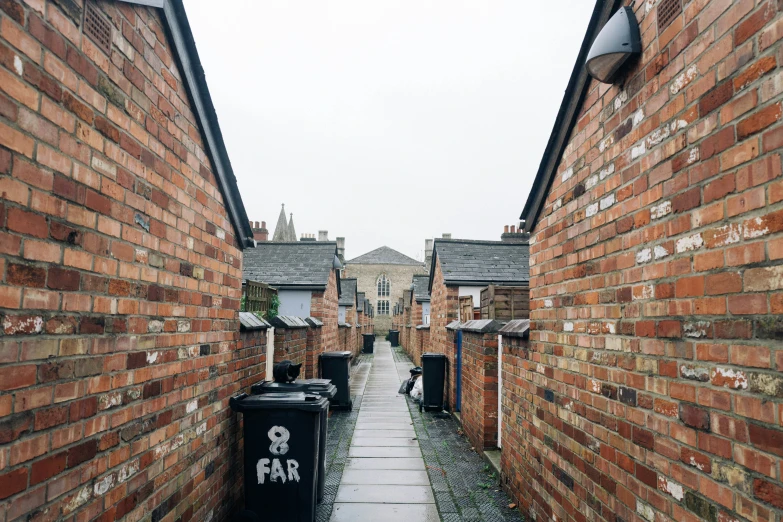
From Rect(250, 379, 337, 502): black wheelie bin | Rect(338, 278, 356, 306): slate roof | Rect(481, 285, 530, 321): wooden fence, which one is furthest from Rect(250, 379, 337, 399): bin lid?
Rect(338, 278, 356, 306): slate roof

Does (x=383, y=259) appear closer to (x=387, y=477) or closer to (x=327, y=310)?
(x=327, y=310)

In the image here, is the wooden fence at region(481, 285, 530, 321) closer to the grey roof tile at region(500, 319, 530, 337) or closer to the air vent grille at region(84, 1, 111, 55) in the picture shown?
the grey roof tile at region(500, 319, 530, 337)

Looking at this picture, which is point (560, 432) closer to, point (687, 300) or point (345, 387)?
point (687, 300)

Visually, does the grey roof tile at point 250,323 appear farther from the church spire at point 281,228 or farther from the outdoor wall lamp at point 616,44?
the church spire at point 281,228

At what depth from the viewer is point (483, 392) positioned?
6176mm

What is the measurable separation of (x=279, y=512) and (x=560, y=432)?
222 cm

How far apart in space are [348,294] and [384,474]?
19017mm

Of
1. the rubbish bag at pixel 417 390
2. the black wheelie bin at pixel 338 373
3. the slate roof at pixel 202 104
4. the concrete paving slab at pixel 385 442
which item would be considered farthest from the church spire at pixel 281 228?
the slate roof at pixel 202 104

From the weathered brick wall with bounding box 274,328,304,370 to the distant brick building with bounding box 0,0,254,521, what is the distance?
8.72ft

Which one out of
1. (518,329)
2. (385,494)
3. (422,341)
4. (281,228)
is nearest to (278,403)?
(385,494)

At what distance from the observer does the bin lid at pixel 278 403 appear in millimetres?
3846

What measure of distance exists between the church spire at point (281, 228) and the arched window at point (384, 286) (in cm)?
1212

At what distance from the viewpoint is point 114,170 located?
2.30m

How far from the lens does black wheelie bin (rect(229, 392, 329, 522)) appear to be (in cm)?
385
